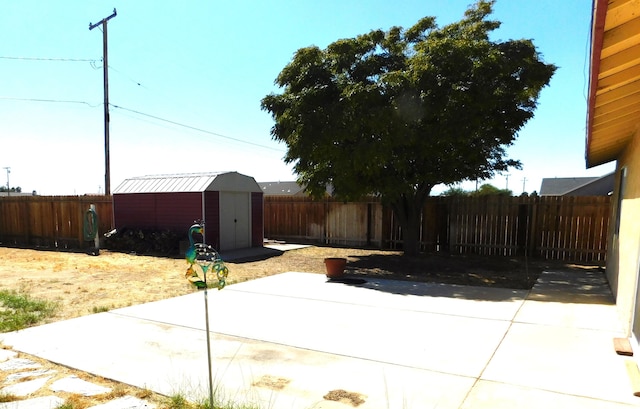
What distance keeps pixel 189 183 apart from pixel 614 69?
11.8 meters

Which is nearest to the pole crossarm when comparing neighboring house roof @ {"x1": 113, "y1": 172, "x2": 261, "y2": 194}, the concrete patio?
neighboring house roof @ {"x1": 113, "y1": 172, "x2": 261, "y2": 194}

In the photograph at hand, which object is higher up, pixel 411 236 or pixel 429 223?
pixel 429 223

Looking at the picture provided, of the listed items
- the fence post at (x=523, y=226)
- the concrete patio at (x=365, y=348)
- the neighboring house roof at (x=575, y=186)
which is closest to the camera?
the concrete patio at (x=365, y=348)

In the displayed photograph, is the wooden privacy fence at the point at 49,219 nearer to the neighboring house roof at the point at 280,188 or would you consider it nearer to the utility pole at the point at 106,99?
the utility pole at the point at 106,99

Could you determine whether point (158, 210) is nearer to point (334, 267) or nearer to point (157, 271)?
point (157, 271)

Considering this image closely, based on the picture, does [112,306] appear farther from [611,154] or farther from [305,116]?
[611,154]

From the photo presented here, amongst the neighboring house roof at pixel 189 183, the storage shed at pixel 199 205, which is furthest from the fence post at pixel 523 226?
the neighboring house roof at pixel 189 183

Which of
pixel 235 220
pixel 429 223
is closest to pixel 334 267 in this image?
pixel 429 223

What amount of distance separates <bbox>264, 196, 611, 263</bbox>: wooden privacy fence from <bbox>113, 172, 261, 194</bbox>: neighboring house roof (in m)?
2.92

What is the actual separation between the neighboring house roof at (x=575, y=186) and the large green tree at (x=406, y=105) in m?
23.2

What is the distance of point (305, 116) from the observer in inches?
360

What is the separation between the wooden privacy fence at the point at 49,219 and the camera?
15.1 meters

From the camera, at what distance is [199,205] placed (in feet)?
40.5

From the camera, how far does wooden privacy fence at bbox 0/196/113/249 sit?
15062 mm
